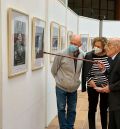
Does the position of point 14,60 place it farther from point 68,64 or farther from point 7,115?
point 68,64

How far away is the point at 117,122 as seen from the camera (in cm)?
411

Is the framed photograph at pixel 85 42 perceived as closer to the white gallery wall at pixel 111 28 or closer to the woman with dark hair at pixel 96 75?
the white gallery wall at pixel 111 28

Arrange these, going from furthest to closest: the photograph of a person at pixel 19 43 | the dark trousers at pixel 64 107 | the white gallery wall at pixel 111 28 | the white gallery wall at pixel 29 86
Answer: the white gallery wall at pixel 111 28 < the dark trousers at pixel 64 107 < the photograph of a person at pixel 19 43 < the white gallery wall at pixel 29 86

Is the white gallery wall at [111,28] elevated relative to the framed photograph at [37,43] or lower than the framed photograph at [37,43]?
elevated

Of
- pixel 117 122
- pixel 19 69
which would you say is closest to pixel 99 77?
pixel 117 122

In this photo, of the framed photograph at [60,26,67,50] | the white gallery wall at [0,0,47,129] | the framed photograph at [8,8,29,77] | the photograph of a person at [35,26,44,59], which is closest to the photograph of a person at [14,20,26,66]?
the framed photograph at [8,8,29,77]

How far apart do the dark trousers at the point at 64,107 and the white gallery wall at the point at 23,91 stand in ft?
1.15

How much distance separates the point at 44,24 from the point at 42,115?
1.63 meters

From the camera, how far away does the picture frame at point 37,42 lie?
16.0ft

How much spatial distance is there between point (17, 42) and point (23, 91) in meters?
0.76

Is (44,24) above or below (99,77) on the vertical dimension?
above

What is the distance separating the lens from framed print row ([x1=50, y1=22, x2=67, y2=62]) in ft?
20.7

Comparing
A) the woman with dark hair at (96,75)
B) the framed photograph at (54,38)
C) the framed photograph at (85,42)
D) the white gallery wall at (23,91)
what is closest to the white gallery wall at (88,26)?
the framed photograph at (85,42)

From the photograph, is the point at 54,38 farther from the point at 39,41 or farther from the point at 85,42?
the point at 85,42
